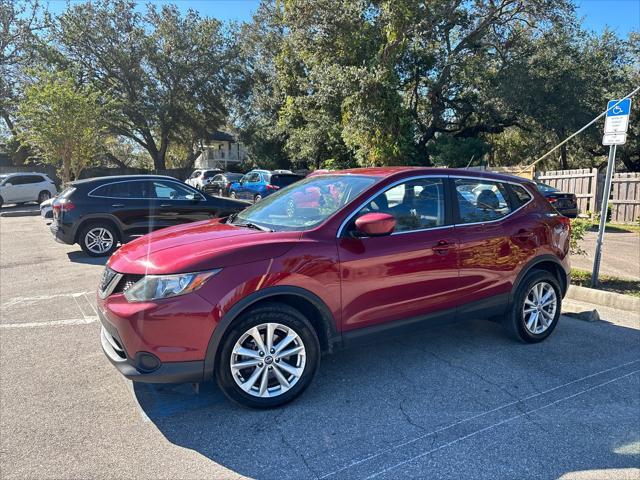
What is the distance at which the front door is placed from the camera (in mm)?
3641

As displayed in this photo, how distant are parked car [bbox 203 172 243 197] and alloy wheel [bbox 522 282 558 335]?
2347cm

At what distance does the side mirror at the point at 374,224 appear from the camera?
3.50 metres

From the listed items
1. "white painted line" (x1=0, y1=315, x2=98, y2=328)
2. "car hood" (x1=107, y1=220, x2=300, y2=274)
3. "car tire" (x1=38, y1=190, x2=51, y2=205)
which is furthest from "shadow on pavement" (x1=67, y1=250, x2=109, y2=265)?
"car tire" (x1=38, y1=190, x2=51, y2=205)

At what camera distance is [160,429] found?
126 inches

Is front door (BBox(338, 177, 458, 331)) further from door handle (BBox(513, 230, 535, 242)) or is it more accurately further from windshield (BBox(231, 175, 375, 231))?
door handle (BBox(513, 230, 535, 242))

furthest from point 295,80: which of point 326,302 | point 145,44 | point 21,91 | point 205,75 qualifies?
point 326,302

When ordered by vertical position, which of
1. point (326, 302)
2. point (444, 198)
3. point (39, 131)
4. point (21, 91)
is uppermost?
point (21, 91)

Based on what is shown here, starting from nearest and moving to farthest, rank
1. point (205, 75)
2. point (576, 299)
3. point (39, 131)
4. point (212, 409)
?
point (212, 409), point (576, 299), point (39, 131), point (205, 75)

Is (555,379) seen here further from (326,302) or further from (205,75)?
(205,75)

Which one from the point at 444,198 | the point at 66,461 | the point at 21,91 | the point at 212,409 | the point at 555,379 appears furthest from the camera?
the point at 21,91

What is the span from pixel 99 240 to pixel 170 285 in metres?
7.06

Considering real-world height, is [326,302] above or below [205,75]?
below

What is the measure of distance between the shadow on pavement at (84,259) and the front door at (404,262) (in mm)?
6621

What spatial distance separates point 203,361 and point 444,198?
2.53m
